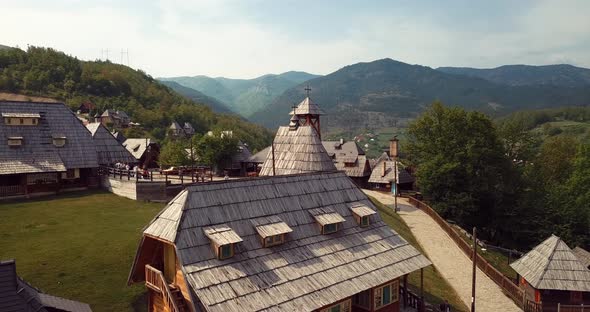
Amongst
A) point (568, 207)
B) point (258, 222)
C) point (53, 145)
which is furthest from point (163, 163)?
point (568, 207)

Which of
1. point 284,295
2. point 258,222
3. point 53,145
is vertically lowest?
point 284,295

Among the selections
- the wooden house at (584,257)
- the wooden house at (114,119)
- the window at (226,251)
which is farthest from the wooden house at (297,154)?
the wooden house at (114,119)

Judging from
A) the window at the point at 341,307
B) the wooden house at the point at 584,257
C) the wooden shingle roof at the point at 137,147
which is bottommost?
the wooden house at the point at 584,257

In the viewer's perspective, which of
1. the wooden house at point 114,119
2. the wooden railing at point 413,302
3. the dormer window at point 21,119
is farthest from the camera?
the wooden house at point 114,119

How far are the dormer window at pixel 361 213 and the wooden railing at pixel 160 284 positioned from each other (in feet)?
30.0

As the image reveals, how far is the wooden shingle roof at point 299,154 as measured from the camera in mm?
27500

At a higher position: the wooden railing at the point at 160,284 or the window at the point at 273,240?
the window at the point at 273,240

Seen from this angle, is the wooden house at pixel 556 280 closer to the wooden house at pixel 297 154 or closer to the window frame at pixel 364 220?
the window frame at pixel 364 220

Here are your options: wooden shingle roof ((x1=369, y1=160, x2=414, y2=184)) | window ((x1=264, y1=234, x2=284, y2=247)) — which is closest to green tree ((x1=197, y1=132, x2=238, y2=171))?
wooden shingle roof ((x1=369, y1=160, x2=414, y2=184))

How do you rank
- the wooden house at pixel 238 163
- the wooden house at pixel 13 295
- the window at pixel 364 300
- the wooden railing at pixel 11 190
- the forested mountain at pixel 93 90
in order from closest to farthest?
the wooden house at pixel 13 295 → the window at pixel 364 300 → the wooden railing at pixel 11 190 → the wooden house at pixel 238 163 → the forested mountain at pixel 93 90

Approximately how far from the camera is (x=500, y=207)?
47.2 metres

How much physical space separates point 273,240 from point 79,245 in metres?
11.4

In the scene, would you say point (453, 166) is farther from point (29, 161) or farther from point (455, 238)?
point (29, 161)

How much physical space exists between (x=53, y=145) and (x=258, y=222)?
25.7 meters
